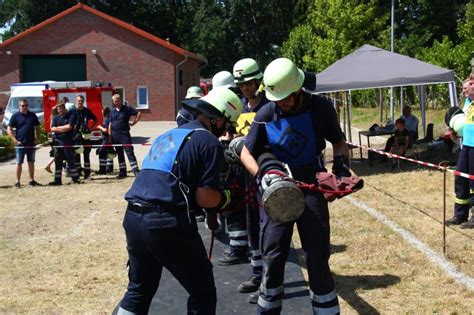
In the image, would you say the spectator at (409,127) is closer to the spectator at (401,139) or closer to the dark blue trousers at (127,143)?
the spectator at (401,139)

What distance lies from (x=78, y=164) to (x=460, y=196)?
→ 9220 mm

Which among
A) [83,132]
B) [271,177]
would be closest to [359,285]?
[271,177]

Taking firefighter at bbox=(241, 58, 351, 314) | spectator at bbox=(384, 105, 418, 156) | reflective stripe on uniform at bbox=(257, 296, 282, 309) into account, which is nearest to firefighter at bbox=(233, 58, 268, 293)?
firefighter at bbox=(241, 58, 351, 314)

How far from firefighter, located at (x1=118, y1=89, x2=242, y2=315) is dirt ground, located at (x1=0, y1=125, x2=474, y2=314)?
1.77 m

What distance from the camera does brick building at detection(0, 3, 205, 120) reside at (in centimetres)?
3581

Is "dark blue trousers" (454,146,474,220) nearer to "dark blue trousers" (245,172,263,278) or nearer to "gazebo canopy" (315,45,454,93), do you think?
"dark blue trousers" (245,172,263,278)

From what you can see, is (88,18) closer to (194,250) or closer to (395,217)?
(395,217)

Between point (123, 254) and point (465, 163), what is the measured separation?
433 cm

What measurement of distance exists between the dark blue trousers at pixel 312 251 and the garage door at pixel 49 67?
33975 mm

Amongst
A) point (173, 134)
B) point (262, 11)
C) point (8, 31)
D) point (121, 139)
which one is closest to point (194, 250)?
point (173, 134)

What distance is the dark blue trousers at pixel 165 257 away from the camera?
363cm

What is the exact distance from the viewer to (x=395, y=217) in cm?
869

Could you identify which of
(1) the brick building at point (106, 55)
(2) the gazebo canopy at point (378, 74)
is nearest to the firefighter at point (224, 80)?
(2) the gazebo canopy at point (378, 74)

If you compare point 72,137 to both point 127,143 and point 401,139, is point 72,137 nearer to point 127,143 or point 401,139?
point 127,143
